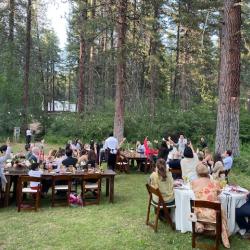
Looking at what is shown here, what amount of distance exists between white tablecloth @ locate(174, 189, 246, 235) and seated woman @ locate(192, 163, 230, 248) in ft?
1.08

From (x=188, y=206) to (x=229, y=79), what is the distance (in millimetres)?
6879

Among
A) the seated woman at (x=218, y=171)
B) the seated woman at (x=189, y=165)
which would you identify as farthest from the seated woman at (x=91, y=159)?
the seated woman at (x=218, y=171)

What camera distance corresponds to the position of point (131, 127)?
23703 millimetres

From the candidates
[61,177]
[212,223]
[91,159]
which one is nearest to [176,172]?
[91,159]

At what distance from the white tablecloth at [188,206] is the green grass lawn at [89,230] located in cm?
16

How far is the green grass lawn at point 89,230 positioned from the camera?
6359 millimetres

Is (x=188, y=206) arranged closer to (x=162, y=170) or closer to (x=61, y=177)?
(x=162, y=170)

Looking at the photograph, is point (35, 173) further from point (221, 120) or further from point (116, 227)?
point (221, 120)

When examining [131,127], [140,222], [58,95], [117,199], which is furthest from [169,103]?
[58,95]

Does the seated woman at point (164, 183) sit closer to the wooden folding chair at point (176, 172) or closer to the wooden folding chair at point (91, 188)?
the wooden folding chair at point (91, 188)

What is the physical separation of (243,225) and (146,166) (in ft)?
24.8

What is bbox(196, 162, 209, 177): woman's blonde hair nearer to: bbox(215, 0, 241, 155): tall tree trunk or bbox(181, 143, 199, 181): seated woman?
bbox(181, 143, 199, 181): seated woman

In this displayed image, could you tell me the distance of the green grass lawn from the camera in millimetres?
6359

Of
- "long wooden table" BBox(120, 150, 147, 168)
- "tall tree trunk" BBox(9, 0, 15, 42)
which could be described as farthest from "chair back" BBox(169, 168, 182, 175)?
"tall tree trunk" BBox(9, 0, 15, 42)
